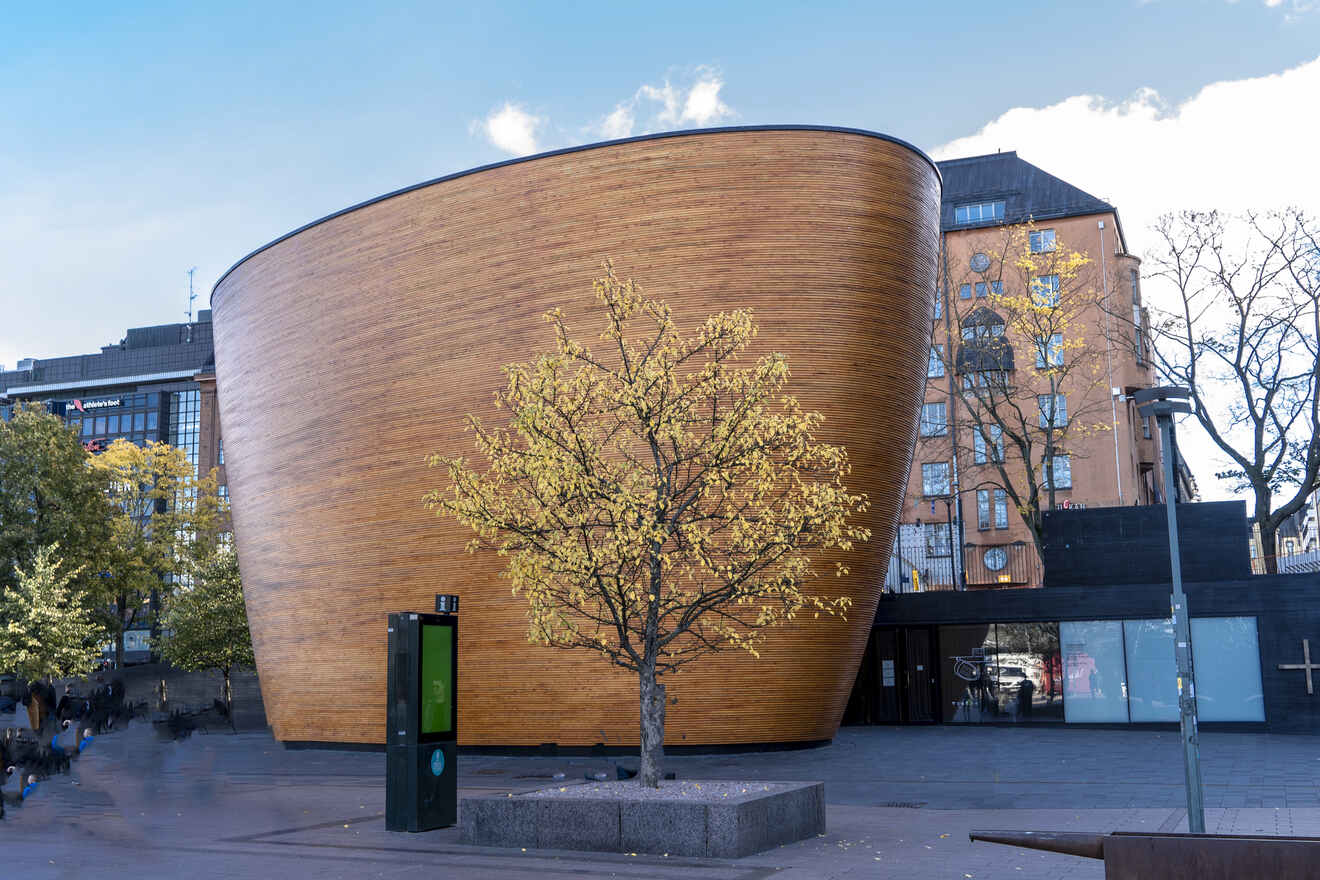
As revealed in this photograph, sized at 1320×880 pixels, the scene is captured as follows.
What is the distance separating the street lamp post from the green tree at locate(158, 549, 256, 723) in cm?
3087

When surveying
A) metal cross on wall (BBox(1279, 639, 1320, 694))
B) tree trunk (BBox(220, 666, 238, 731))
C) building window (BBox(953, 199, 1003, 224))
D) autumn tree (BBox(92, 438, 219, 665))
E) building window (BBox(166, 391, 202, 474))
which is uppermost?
building window (BBox(953, 199, 1003, 224))

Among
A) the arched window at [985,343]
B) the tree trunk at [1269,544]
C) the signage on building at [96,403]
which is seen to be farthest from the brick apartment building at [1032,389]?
the signage on building at [96,403]

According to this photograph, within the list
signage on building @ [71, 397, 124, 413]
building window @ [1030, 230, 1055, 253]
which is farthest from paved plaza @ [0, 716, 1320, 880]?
signage on building @ [71, 397, 124, 413]

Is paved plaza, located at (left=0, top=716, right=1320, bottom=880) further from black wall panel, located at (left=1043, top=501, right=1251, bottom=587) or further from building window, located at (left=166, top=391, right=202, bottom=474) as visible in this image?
building window, located at (left=166, top=391, right=202, bottom=474)

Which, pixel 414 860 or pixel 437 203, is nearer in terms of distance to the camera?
pixel 414 860

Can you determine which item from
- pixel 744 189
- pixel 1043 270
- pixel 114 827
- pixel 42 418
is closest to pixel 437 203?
pixel 744 189

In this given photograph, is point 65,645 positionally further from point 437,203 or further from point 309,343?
point 437,203

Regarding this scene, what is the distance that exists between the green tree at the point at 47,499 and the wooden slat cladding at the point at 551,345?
741 inches

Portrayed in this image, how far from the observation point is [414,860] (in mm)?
10703

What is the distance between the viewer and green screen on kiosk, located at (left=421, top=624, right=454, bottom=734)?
13195 millimetres

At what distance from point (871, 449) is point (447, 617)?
34.6 feet

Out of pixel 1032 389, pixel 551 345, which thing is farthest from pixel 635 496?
pixel 1032 389

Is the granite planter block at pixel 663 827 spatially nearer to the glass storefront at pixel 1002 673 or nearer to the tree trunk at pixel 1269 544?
the glass storefront at pixel 1002 673

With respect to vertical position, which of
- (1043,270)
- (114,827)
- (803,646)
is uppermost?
(1043,270)
